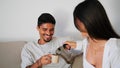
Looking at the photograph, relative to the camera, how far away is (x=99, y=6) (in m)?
1.15

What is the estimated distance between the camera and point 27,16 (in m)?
2.12

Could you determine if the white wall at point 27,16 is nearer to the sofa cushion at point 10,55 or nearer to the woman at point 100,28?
the sofa cushion at point 10,55

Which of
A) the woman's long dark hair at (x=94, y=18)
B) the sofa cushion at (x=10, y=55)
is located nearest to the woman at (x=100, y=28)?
the woman's long dark hair at (x=94, y=18)

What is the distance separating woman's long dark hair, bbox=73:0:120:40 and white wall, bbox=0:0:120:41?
1.03m

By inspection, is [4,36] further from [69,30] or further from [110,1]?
[110,1]

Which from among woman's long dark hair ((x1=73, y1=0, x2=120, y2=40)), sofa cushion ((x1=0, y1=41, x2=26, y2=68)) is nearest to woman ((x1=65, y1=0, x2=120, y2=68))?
woman's long dark hair ((x1=73, y1=0, x2=120, y2=40))

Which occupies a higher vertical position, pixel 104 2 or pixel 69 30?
pixel 104 2

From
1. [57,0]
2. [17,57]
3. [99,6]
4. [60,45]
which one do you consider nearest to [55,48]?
[60,45]

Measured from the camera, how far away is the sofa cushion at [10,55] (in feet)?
6.13

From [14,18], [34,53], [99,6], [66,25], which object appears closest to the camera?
[99,6]

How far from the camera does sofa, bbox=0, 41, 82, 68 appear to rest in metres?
1.86

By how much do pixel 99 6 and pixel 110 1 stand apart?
3.95ft

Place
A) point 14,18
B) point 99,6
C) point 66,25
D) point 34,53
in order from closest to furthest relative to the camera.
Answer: point 99,6, point 34,53, point 14,18, point 66,25

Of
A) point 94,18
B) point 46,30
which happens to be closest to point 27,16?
point 46,30
